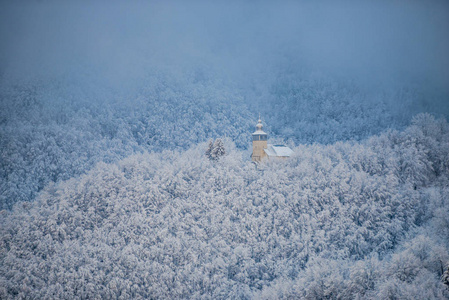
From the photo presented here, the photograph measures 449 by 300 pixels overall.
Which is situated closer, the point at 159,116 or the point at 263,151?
the point at 263,151

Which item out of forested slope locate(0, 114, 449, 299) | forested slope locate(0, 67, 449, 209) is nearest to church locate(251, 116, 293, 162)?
forested slope locate(0, 114, 449, 299)

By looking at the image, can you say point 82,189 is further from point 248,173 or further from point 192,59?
point 192,59

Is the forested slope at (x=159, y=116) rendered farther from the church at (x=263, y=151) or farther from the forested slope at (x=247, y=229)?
the church at (x=263, y=151)

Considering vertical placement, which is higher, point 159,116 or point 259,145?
point 159,116

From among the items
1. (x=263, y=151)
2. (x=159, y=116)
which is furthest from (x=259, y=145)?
(x=159, y=116)

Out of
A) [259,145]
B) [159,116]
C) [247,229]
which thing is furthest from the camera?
[159,116]

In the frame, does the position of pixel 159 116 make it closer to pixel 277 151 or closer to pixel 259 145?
pixel 259 145
